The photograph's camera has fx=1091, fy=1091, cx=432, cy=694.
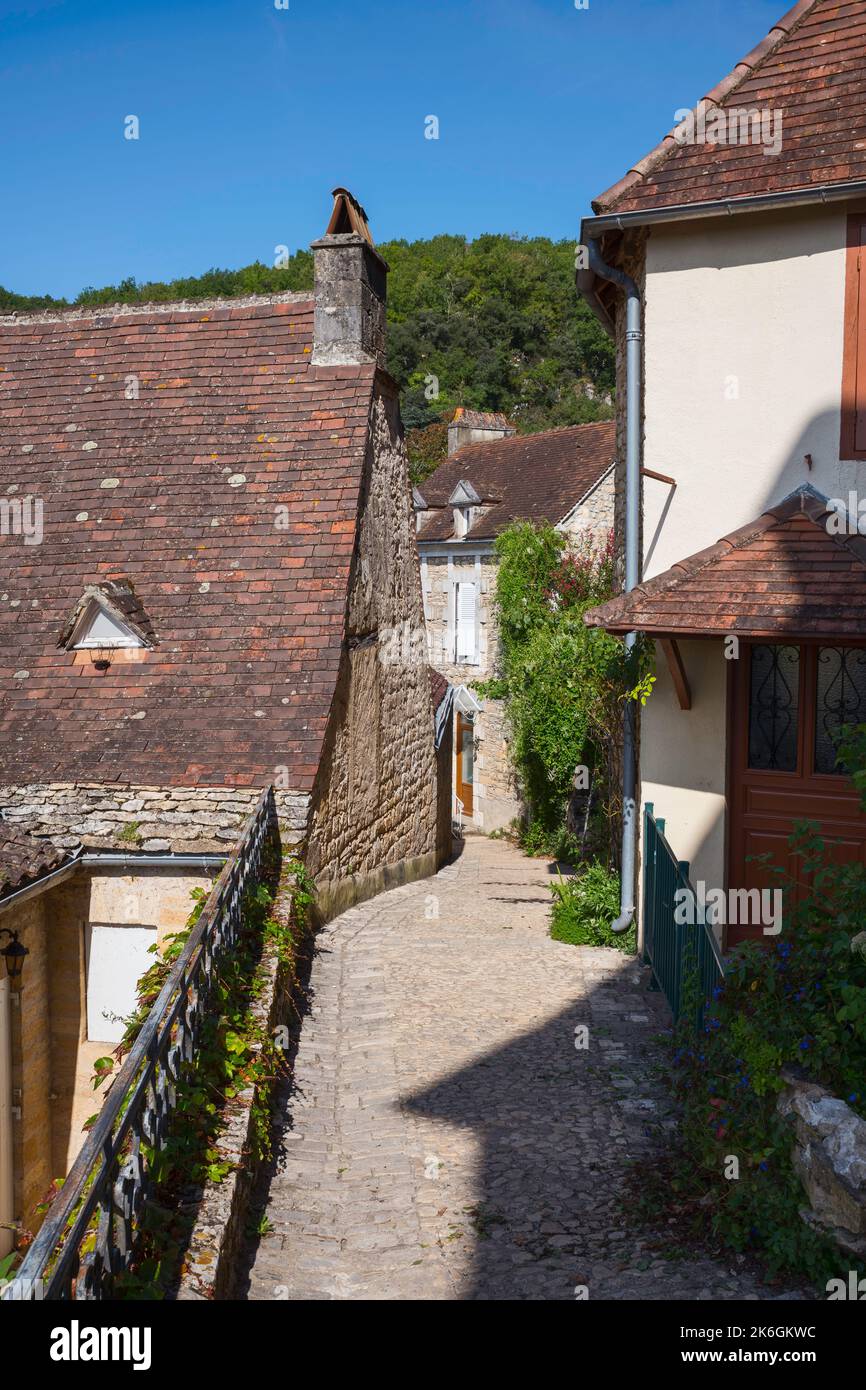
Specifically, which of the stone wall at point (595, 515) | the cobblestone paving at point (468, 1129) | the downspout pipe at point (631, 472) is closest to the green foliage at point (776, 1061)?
the cobblestone paving at point (468, 1129)

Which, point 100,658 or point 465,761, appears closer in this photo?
point 100,658

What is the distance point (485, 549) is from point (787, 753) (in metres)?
15.9

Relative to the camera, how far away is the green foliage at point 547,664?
60.3 feet

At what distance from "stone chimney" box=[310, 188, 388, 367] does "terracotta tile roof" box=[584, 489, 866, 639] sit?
17.3 ft

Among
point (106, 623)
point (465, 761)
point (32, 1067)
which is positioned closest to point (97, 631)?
point (106, 623)

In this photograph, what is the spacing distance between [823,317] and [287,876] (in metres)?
5.74

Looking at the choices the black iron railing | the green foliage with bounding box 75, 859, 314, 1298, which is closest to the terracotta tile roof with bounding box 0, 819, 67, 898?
the green foliage with bounding box 75, 859, 314, 1298

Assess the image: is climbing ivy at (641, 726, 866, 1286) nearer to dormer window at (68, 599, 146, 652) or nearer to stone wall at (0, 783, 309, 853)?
stone wall at (0, 783, 309, 853)

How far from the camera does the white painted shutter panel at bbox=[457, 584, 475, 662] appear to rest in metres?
23.9

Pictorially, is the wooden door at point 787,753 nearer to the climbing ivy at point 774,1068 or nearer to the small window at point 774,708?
the small window at point 774,708

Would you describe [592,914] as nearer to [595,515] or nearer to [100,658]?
[100,658]

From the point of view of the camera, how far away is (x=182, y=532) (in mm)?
10867
